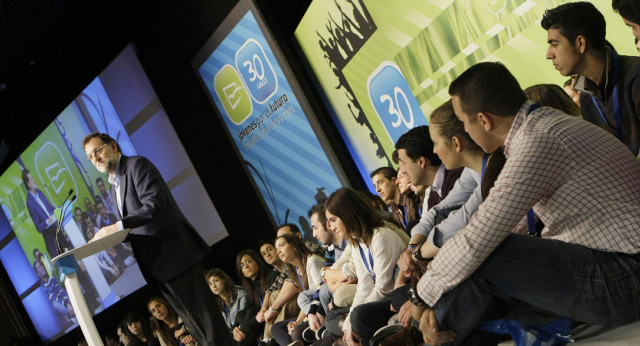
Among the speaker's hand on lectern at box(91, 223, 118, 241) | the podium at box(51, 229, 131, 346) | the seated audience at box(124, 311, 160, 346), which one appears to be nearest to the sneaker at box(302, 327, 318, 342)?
the speaker's hand on lectern at box(91, 223, 118, 241)

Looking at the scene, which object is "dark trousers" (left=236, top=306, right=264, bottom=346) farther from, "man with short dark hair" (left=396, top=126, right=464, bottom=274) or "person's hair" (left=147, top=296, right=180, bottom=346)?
"man with short dark hair" (left=396, top=126, right=464, bottom=274)

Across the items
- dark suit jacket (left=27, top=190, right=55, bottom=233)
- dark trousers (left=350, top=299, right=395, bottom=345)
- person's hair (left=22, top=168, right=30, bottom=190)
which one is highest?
person's hair (left=22, top=168, right=30, bottom=190)

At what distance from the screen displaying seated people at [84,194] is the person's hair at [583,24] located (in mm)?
4532

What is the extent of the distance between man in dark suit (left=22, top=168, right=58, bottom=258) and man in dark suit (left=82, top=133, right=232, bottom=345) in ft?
17.8

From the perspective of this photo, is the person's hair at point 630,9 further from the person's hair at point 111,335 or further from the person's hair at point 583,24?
the person's hair at point 111,335

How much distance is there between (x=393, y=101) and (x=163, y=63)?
3.10 m

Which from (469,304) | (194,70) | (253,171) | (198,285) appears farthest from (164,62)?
(469,304)

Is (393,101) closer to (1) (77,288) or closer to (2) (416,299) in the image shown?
(1) (77,288)

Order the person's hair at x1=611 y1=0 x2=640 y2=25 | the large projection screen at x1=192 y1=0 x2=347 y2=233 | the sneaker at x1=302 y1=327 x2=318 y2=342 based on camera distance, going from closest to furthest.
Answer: the person's hair at x1=611 y1=0 x2=640 y2=25 < the sneaker at x1=302 y1=327 x2=318 y2=342 < the large projection screen at x1=192 y1=0 x2=347 y2=233

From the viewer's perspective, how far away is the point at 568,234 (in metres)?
1.79

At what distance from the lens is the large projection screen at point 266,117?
5602 millimetres

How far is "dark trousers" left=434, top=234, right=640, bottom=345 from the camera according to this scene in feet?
5.55

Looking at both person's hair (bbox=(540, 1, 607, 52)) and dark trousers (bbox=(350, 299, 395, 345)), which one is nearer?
person's hair (bbox=(540, 1, 607, 52))

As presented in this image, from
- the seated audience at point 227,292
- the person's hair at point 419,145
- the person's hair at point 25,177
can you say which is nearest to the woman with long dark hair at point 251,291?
the seated audience at point 227,292
